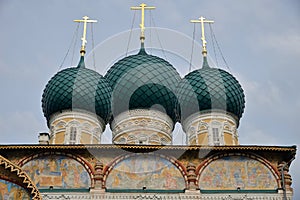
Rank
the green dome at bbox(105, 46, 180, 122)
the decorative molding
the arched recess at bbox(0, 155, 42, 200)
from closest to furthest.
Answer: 1. the arched recess at bbox(0, 155, 42, 200)
2. the decorative molding
3. the green dome at bbox(105, 46, 180, 122)

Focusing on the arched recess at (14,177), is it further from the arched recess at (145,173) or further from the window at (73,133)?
the window at (73,133)

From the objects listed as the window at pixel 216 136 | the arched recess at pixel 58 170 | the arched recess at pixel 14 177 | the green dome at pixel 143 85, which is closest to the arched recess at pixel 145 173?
the arched recess at pixel 58 170

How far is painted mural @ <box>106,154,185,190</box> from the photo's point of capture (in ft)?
45.8

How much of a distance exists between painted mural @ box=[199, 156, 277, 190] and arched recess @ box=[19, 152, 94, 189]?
3.13 metres

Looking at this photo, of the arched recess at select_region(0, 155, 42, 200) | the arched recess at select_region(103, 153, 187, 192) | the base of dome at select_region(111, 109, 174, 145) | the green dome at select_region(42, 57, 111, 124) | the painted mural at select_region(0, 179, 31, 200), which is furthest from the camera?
the green dome at select_region(42, 57, 111, 124)

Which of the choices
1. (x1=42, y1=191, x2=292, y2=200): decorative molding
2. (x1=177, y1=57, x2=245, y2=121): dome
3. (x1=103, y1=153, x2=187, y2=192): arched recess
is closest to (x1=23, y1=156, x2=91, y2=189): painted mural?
(x1=42, y1=191, x2=292, y2=200): decorative molding

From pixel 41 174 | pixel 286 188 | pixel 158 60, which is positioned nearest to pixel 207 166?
pixel 286 188

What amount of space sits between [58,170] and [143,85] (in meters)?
4.85

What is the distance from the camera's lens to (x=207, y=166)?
14352 millimetres

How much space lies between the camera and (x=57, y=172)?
1410cm

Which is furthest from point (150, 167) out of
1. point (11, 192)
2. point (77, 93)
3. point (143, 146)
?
point (11, 192)

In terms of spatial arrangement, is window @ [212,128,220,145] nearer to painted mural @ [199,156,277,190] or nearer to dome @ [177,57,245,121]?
dome @ [177,57,245,121]

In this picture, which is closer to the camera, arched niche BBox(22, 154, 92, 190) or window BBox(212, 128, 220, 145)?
arched niche BBox(22, 154, 92, 190)

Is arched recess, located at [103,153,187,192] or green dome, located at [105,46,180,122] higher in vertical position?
green dome, located at [105,46,180,122]
